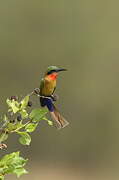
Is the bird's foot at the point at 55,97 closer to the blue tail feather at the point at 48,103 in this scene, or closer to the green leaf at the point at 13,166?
the blue tail feather at the point at 48,103

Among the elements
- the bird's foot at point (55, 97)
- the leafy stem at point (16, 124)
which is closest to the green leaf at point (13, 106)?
the leafy stem at point (16, 124)

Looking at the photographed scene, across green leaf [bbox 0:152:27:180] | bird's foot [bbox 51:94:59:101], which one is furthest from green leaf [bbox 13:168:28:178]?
bird's foot [bbox 51:94:59:101]

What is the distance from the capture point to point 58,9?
15039 mm

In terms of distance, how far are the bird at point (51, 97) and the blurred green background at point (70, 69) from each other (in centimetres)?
1209

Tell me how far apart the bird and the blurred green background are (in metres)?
12.1

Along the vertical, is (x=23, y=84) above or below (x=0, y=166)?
above

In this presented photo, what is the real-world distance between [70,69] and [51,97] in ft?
41.2

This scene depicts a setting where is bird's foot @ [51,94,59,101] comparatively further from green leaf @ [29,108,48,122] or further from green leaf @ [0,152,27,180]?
green leaf @ [0,152,27,180]

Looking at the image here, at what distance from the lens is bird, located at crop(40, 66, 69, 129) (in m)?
2.18

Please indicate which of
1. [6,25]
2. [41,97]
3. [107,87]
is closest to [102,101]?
[107,87]

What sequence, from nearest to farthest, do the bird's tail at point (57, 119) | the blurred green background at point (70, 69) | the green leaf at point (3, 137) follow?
1. the green leaf at point (3, 137)
2. the bird's tail at point (57, 119)
3. the blurred green background at point (70, 69)

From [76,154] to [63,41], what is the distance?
7.33 ft

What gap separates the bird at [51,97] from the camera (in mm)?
2176

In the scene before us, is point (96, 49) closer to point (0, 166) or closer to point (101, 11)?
point (101, 11)
